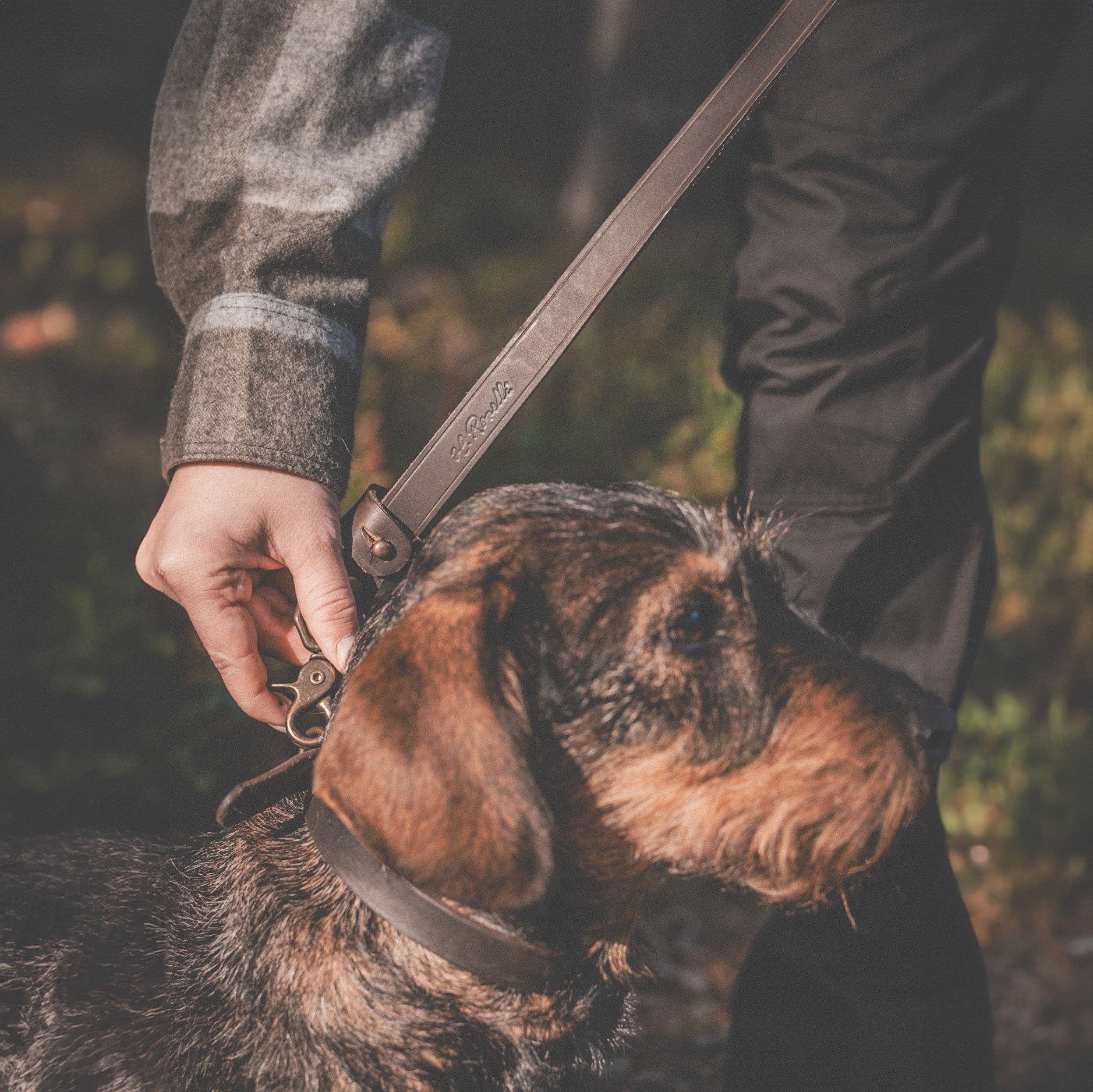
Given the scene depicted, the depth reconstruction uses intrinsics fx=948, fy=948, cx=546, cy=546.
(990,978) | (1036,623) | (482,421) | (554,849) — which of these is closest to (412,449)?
(482,421)

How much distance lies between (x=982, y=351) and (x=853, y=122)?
67 cm

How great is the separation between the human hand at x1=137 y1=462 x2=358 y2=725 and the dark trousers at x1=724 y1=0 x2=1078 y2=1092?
122 centimetres

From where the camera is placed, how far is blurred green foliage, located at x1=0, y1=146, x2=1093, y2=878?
306cm

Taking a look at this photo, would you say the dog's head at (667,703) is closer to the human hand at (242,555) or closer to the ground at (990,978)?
the human hand at (242,555)

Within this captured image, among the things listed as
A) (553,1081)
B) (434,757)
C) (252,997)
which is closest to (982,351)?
(434,757)

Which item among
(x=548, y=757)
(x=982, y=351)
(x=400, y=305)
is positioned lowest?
(x=400, y=305)

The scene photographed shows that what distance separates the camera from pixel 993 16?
2.15m

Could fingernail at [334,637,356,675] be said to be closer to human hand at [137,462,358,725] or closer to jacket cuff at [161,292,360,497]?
human hand at [137,462,358,725]

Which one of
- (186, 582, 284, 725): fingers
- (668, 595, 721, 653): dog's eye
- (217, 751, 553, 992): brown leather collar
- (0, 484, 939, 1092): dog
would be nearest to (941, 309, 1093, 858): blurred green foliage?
(0, 484, 939, 1092): dog

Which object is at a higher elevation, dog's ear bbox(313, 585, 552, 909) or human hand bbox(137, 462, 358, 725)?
human hand bbox(137, 462, 358, 725)

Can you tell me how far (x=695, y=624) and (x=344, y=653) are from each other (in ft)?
2.42

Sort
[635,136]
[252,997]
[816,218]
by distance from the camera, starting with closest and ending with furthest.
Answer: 1. [252,997]
2. [816,218]
3. [635,136]

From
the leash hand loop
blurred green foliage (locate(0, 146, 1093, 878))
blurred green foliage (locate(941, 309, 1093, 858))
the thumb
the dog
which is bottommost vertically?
blurred green foliage (locate(941, 309, 1093, 858))

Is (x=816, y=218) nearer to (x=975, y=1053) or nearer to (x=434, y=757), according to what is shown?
(x=434, y=757)
